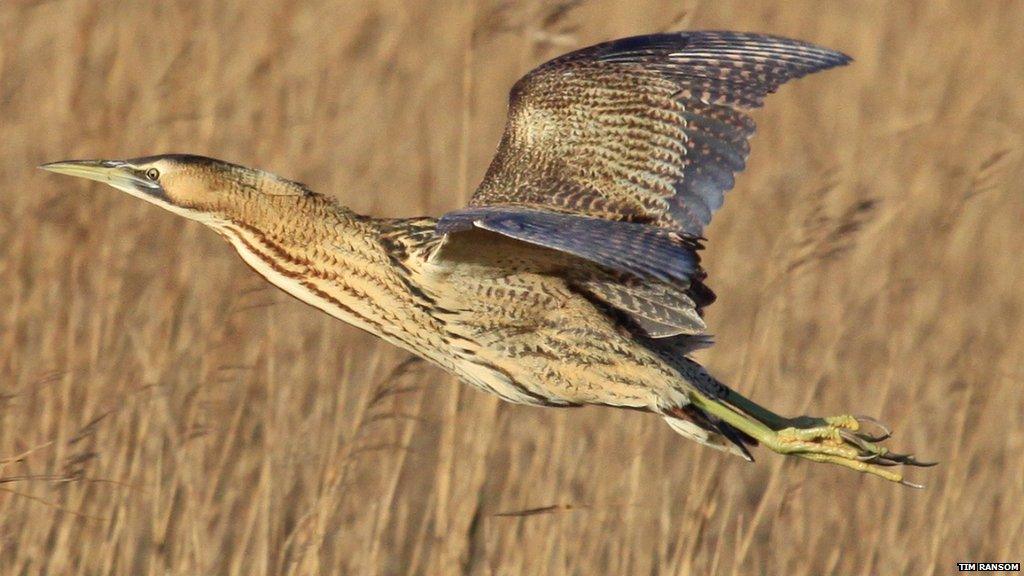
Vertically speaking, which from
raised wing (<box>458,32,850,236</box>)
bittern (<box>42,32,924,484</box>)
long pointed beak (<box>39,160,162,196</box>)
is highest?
raised wing (<box>458,32,850,236</box>)

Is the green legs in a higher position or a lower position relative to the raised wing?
lower

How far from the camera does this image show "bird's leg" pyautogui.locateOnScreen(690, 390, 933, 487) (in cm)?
346

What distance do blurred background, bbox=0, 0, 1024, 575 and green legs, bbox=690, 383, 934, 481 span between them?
0.51 feet

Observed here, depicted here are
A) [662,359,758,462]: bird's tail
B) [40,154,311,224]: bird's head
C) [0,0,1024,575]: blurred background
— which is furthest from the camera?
[0,0,1024,575]: blurred background

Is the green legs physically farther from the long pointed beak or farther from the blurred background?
the long pointed beak

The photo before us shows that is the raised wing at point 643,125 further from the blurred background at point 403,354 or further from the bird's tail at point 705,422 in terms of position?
the bird's tail at point 705,422

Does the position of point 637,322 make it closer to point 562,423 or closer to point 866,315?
point 562,423

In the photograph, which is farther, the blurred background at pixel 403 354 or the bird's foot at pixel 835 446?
the blurred background at pixel 403 354

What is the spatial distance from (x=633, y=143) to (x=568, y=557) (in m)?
0.94

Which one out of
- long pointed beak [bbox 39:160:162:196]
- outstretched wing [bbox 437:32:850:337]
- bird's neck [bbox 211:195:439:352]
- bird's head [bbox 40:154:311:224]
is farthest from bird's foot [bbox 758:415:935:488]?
long pointed beak [bbox 39:160:162:196]

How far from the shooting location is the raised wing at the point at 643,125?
3.71 m

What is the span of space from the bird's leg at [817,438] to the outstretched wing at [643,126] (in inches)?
A: 9.0

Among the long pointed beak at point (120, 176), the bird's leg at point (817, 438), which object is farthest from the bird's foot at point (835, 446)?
the long pointed beak at point (120, 176)

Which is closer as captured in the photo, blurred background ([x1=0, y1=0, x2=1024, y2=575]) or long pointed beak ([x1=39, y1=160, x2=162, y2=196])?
long pointed beak ([x1=39, y1=160, x2=162, y2=196])
